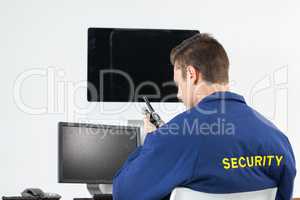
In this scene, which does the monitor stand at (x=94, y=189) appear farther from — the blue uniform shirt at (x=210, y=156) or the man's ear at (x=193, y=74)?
A: the man's ear at (x=193, y=74)

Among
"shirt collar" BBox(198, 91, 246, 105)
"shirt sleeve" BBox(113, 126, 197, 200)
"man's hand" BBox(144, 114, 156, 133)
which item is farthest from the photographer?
"man's hand" BBox(144, 114, 156, 133)

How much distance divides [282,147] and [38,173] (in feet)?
7.82

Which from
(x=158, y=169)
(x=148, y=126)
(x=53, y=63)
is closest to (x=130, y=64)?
(x=53, y=63)

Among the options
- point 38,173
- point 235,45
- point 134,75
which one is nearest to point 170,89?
point 134,75

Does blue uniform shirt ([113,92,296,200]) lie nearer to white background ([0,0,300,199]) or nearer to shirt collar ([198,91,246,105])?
shirt collar ([198,91,246,105])

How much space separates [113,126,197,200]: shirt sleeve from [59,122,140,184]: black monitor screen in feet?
3.16

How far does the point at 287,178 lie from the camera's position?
1.73m

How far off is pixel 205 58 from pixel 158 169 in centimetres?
45

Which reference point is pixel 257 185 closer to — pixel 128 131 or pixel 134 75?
pixel 128 131

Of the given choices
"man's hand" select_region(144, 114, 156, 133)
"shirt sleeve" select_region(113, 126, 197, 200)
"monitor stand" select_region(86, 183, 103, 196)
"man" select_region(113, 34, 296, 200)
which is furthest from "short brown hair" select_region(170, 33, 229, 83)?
"monitor stand" select_region(86, 183, 103, 196)

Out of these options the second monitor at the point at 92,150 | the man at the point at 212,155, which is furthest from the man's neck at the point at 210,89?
the second monitor at the point at 92,150

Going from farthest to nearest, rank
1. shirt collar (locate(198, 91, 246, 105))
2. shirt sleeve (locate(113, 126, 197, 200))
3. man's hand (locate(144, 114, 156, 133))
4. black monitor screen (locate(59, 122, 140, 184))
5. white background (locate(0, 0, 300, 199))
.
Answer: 1. white background (locate(0, 0, 300, 199))
2. black monitor screen (locate(59, 122, 140, 184))
3. man's hand (locate(144, 114, 156, 133))
4. shirt collar (locate(198, 91, 246, 105))
5. shirt sleeve (locate(113, 126, 197, 200))

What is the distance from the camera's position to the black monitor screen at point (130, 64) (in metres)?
3.78

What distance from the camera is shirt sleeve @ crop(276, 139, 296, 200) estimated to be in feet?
5.63
